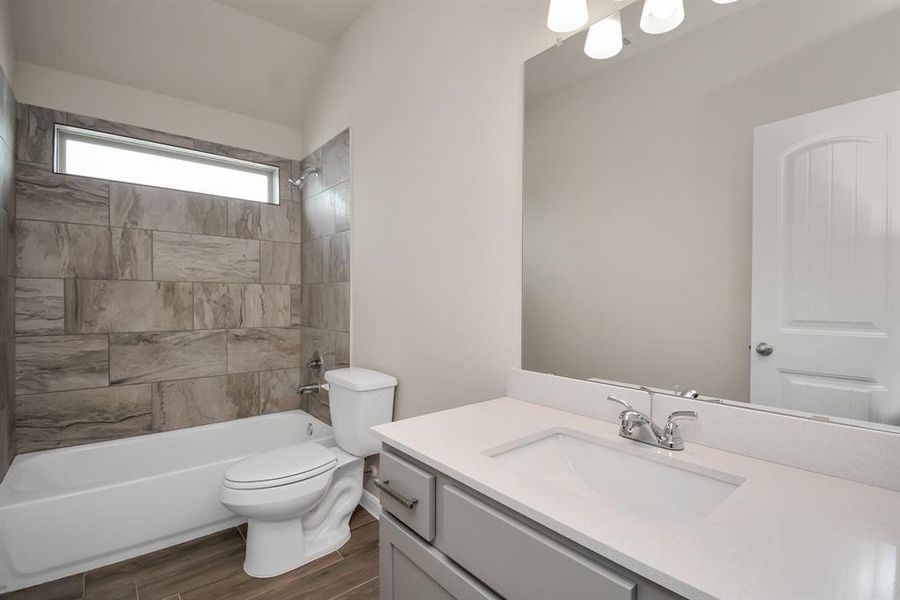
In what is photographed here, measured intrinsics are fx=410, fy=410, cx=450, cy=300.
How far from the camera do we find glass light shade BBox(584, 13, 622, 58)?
1.26 m

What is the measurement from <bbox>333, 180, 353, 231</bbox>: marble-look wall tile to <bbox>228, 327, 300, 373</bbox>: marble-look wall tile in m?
1.01

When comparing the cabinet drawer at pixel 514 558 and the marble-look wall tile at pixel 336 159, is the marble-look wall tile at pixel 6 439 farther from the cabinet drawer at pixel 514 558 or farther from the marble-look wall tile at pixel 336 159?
the cabinet drawer at pixel 514 558

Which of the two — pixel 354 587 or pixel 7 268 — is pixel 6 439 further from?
pixel 354 587

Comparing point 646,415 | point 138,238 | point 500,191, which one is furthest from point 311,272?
point 646,415

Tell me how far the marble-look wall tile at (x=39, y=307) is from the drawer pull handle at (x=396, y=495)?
2412mm

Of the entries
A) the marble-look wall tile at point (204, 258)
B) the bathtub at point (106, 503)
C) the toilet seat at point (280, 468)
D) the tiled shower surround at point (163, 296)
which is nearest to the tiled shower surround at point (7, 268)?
the tiled shower surround at point (163, 296)

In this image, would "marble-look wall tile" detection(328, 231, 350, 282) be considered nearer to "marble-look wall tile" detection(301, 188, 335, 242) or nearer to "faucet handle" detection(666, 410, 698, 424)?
"marble-look wall tile" detection(301, 188, 335, 242)

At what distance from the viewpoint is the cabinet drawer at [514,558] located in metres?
0.64

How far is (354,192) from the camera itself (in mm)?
2506

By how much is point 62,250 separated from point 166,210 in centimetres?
58

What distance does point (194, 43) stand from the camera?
246 centimetres

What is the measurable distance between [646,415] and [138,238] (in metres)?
2.98

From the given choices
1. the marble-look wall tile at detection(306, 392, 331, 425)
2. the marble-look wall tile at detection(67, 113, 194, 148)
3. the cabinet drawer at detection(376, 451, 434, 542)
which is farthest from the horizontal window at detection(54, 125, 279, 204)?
the cabinet drawer at detection(376, 451, 434, 542)

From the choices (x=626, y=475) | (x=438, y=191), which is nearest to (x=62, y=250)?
(x=438, y=191)
